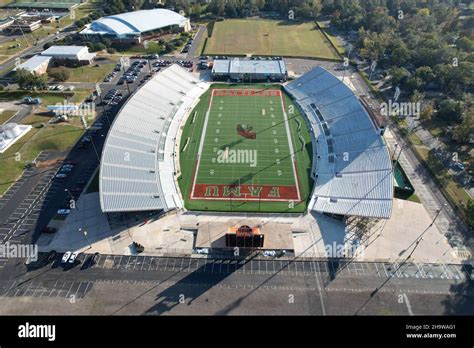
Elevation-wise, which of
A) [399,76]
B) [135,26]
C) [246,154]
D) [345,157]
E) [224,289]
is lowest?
[224,289]

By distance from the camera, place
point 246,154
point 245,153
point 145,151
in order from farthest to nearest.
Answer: point 245,153, point 246,154, point 145,151

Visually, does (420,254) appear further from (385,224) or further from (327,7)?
(327,7)

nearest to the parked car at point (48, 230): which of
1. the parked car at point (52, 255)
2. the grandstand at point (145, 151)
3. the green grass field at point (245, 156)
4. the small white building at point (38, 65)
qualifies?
the parked car at point (52, 255)

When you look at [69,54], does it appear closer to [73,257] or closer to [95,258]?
[73,257]

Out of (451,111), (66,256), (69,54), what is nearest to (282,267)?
(66,256)

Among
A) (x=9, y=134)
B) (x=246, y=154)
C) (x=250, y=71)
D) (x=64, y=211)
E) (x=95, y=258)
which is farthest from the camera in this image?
(x=250, y=71)

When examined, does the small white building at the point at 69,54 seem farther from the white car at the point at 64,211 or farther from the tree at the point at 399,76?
the tree at the point at 399,76

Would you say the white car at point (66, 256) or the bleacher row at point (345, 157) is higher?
the bleacher row at point (345, 157)
